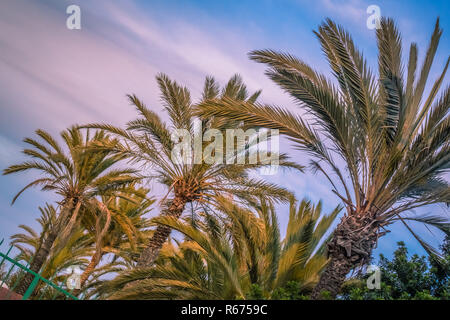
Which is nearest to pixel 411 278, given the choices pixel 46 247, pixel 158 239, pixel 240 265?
pixel 240 265

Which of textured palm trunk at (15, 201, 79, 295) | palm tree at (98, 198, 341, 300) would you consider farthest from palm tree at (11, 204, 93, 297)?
palm tree at (98, 198, 341, 300)

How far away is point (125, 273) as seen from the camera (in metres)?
9.35

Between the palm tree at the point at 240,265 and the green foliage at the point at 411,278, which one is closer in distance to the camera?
the palm tree at the point at 240,265

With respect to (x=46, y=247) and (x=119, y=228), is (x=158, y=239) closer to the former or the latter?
(x=46, y=247)

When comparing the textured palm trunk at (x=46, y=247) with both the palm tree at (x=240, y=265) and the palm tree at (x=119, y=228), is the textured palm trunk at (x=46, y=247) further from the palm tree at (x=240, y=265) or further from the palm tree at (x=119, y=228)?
the palm tree at (x=240, y=265)

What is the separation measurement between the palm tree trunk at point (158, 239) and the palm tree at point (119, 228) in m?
1.42

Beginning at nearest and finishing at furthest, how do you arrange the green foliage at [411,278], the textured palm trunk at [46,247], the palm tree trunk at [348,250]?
the palm tree trunk at [348,250], the green foliage at [411,278], the textured palm trunk at [46,247]

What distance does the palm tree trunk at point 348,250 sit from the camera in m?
7.26

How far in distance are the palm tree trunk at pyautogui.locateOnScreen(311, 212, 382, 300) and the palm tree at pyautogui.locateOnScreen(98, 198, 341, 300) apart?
1752 millimetres

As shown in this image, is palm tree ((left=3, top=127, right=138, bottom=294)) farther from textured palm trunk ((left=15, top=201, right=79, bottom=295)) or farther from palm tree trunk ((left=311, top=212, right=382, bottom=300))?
palm tree trunk ((left=311, top=212, right=382, bottom=300))

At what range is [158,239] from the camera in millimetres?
11734

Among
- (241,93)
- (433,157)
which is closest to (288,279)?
(433,157)

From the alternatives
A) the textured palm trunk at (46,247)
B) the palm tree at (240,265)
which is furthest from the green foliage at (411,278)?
the textured palm trunk at (46,247)

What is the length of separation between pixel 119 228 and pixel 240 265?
8.73 m
